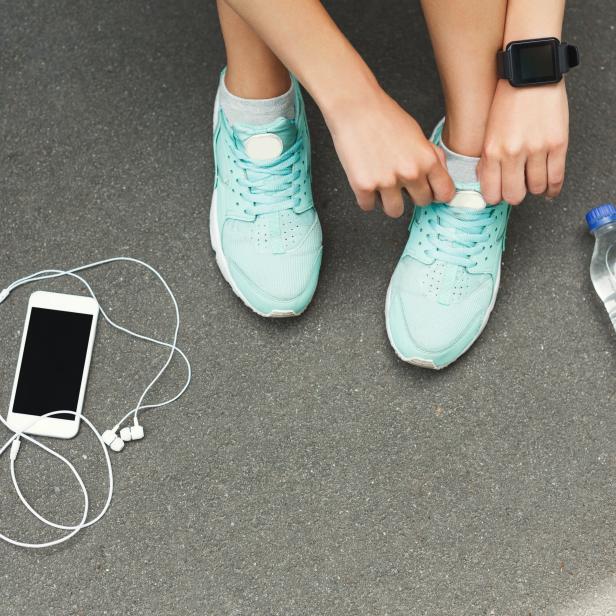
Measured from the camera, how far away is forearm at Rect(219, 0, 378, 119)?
72cm

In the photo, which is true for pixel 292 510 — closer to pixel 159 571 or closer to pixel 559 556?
pixel 159 571

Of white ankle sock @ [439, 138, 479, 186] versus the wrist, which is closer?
the wrist

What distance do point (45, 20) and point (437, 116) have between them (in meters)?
0.60

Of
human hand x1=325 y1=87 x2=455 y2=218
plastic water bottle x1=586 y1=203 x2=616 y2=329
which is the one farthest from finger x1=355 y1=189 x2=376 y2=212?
plastic water bottle x1=586 y1=203 x2=616 y2=329

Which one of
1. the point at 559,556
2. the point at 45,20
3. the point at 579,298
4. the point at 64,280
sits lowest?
the point at 559,556

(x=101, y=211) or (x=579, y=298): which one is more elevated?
(x=101, y=211)

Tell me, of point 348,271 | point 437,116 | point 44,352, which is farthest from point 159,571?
point 437,116

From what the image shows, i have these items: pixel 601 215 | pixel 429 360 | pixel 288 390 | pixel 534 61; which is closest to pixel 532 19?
pixel 534 61

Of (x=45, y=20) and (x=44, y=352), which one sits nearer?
(x=44, y=352)

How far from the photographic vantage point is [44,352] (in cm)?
96

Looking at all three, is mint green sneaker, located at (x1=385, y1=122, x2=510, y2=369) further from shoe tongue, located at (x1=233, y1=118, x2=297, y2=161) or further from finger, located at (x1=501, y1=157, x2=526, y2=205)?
shoe tongue, located at (x1=233, y1=118, x2=297, y2=161)

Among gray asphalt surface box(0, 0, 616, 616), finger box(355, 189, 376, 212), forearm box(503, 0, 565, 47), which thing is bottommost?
gray asphalt surface box(0, 0, 616, 616)

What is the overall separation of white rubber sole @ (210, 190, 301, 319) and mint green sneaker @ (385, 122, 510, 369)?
0.48ft

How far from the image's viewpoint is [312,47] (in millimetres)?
733
